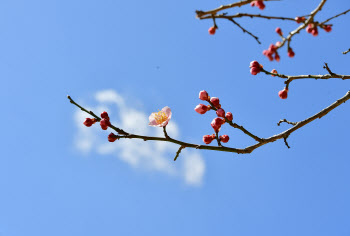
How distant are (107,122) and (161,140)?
46cm

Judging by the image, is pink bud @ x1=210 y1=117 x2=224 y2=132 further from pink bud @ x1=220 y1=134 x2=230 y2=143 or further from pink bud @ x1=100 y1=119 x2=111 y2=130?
pink bud @ x1=100 y1=119 x2=111 y2=130

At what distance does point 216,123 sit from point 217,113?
0.09m

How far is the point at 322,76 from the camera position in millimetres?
3107

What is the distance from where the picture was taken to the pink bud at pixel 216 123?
2.93 meters

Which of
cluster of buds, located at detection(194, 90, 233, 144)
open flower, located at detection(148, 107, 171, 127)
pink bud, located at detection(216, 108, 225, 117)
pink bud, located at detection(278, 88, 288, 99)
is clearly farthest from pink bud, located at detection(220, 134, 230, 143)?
pink bud, located at detection(278, 88, 288, 99)

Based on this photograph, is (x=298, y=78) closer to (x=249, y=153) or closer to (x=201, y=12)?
(x=249, y=153)

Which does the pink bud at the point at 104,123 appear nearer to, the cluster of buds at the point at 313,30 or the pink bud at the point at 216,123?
the pink bud at the point at 216,123

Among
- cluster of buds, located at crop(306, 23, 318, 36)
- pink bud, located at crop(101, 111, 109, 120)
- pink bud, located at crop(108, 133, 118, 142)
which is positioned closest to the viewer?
cluster of buds, located at crop(306, 23, 318, 36)

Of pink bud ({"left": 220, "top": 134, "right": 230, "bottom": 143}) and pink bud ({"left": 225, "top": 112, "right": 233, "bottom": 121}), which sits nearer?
pink bud ({"left": 225, "top": 112, "right": 233, "bottom": 121})

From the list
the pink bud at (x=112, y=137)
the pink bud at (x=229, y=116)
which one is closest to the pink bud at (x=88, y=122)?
the pink bud at (x=112, y=137)

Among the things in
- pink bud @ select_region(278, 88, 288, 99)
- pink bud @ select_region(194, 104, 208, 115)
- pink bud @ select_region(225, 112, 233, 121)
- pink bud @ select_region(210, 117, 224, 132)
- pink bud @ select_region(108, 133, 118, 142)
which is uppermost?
pink bud @ select_region(278, 88, 288, 99)

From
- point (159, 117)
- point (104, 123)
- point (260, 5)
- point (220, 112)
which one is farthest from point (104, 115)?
point (260, 5)

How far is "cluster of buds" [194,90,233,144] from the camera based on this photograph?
2.93m

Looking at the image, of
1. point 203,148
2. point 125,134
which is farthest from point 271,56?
point 125,134
